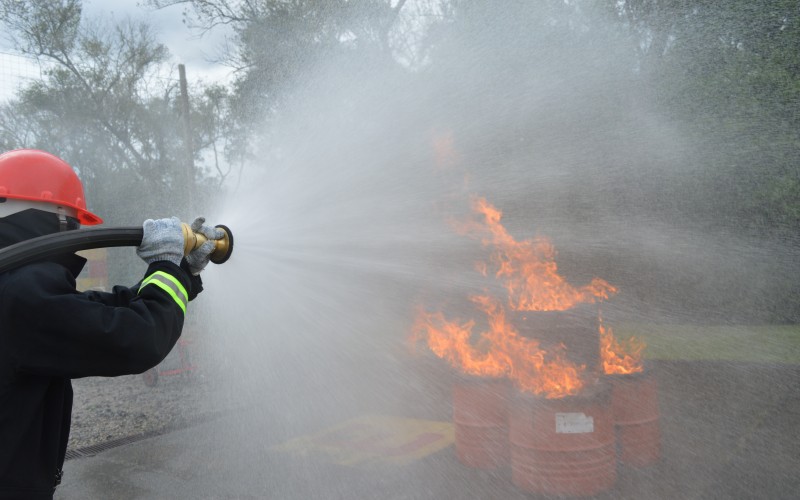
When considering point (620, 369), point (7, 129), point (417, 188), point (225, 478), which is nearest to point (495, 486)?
point (620, 369)

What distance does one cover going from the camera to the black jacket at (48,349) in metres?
1.71

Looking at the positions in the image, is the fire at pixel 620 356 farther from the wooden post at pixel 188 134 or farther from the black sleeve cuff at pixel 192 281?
the wooden post at pixel 188 134

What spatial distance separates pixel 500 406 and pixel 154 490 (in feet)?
9.46

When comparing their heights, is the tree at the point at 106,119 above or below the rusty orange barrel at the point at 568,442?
above

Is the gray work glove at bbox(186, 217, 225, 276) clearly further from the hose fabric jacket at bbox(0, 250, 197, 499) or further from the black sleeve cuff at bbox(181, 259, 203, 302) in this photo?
the hose fabric jacket at bbox(0, 250, 197, 499)

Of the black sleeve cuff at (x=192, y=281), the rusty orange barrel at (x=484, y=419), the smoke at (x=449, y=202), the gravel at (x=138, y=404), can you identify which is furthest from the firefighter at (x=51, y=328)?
the gravel at (x=138, y=404)

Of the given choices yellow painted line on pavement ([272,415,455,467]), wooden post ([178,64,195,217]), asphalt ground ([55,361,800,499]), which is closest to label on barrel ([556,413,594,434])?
asphalt ground ([55,361,800,499])

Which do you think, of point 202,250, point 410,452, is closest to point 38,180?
point 202,250

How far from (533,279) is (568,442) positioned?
1.43m

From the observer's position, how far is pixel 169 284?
198 centimetres

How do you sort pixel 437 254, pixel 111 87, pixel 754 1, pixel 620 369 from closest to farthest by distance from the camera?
1. pixel 620 369
2. pixel 754 1
3. pixel 437 254
4. pixel 111 87

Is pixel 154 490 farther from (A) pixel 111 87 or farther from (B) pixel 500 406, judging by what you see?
(A) pixel 111 87

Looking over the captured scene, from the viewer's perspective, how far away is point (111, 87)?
1537 centimetres

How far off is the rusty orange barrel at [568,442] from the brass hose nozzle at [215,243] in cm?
238
